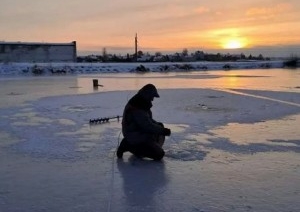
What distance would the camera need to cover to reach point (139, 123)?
279 inches

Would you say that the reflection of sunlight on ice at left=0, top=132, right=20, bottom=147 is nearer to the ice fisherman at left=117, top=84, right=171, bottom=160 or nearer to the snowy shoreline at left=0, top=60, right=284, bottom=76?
the ice fisherman at left=117, top=84, right=171, bottom=160

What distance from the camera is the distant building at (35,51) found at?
204ft

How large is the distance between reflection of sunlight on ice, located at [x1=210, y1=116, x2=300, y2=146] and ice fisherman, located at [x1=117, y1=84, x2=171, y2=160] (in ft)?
7.42

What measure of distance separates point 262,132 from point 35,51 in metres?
57.5

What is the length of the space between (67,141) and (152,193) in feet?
12.5

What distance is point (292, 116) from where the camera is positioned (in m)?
12.5

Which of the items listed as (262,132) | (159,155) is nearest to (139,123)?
(159,155)

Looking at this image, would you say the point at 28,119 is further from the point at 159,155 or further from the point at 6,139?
the point at 159,155

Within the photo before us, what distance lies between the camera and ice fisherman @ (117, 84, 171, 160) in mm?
7035

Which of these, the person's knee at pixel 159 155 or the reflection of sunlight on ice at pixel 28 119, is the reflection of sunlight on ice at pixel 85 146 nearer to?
the person's knee at pixel 159 155

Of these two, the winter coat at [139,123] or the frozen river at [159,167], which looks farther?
the winter coat at [139,123]

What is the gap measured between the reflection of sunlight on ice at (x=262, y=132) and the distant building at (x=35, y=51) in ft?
183

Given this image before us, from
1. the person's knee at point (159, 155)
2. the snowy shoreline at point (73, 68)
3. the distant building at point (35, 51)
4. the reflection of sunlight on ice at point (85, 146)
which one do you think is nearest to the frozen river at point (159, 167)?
the reflection of sunlight on ice at point (85, 146)

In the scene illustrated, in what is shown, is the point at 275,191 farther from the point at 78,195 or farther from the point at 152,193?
the point at 78,195
